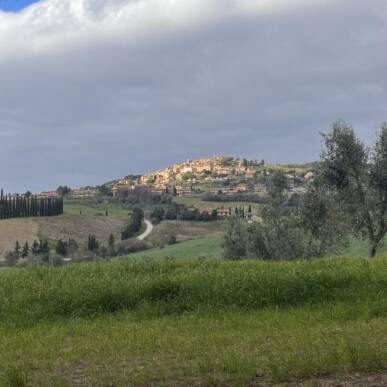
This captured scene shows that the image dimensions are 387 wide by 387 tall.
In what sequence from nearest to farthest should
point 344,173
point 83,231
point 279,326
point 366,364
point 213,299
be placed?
1. point 366,364
2. point 279,326
3. point 213,299
4. point 344,173
5. point 83,231

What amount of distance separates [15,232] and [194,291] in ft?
332

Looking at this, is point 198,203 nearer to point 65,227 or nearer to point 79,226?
point 79,226

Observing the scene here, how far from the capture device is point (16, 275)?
14.8 metres

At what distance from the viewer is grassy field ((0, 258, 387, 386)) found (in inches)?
285

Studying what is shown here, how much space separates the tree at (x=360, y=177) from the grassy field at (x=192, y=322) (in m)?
17.3

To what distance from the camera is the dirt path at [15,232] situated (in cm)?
10044

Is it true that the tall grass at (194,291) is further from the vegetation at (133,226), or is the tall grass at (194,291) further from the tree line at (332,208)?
the vegetation at (133,226)

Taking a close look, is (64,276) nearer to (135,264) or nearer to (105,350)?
(135,264)

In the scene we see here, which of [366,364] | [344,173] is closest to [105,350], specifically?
[366,364]

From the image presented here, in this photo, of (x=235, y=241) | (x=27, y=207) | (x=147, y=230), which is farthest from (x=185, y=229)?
(x=235, y=241)

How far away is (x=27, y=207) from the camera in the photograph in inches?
5074

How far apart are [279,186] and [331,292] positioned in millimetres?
31345

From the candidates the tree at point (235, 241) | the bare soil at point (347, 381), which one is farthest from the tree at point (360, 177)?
the bare soil at point (347, 381)

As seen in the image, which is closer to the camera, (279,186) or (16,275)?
(16,275)
